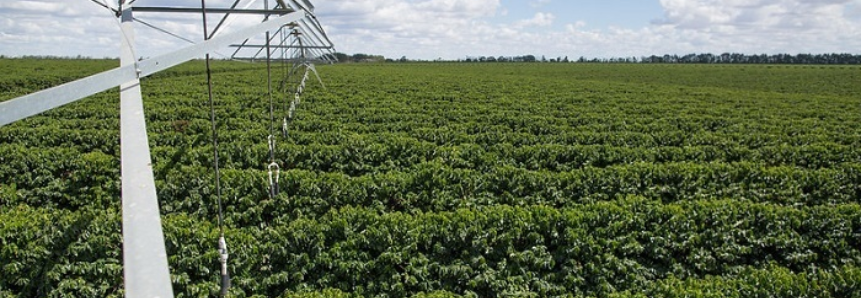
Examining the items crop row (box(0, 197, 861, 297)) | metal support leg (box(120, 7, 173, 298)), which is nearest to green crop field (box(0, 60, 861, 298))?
crop row (box(0, 197, 861, 297))

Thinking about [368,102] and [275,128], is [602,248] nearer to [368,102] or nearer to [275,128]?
[275,128]

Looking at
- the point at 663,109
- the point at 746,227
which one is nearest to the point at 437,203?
the point at 746,227

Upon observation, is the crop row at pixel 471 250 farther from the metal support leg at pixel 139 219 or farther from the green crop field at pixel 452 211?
the metal support leg at pixel 139 219

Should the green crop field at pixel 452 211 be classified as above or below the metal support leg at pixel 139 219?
below

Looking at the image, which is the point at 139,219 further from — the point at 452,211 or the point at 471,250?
the point at 452,211

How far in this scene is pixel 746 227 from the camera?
735 centimetres

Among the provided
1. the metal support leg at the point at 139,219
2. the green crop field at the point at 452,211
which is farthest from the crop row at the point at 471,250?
the metal support leg at the point at 139,219

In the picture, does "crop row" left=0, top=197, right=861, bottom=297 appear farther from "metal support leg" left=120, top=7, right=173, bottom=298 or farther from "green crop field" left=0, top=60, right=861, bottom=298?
"metal support leg" left=120, top=7, right=173, bottom=298

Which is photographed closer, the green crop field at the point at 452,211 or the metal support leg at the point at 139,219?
the metal support leg at the point at 139,219

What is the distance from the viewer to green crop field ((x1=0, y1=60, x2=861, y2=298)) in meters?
6.12

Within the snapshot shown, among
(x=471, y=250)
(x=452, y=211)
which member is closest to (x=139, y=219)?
(x=471, y=250)

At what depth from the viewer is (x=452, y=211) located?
844 centimetres

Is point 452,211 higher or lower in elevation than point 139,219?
lower

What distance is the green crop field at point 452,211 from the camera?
6.12m
